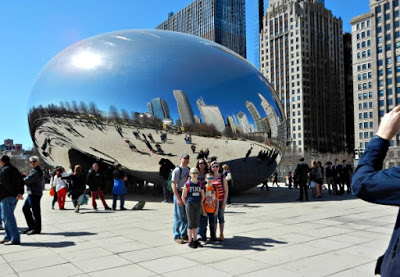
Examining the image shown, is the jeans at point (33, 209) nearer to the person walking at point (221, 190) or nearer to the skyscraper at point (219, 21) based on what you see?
the person walking at point (221, 190)

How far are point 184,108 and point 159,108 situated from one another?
2.84ft

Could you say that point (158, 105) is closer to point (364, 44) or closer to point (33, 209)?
point (33, 209)

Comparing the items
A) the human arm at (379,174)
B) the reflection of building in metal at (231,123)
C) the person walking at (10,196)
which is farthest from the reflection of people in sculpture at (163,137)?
the human arm at (379,174)

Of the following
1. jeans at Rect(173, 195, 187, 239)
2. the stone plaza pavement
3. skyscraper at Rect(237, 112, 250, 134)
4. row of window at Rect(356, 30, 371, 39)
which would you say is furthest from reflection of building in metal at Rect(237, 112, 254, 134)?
row of window at Rect(356, 30, 371, 39)

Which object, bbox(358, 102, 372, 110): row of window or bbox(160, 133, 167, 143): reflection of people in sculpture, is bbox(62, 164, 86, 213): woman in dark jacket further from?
bbox(358, 102, 372, 110): row of window

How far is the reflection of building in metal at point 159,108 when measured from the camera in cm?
1317

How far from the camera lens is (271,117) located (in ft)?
48.2

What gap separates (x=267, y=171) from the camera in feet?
50.1

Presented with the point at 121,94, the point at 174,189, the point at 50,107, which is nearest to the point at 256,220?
the point at 174,189

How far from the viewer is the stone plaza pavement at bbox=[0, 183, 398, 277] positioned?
5.54m

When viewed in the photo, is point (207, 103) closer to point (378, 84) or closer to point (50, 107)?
point (50, 107)

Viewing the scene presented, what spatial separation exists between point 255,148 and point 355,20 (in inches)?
4470

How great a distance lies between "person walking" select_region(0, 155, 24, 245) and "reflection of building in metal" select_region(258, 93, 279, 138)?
924 cm

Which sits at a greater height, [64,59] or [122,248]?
[64,59]
